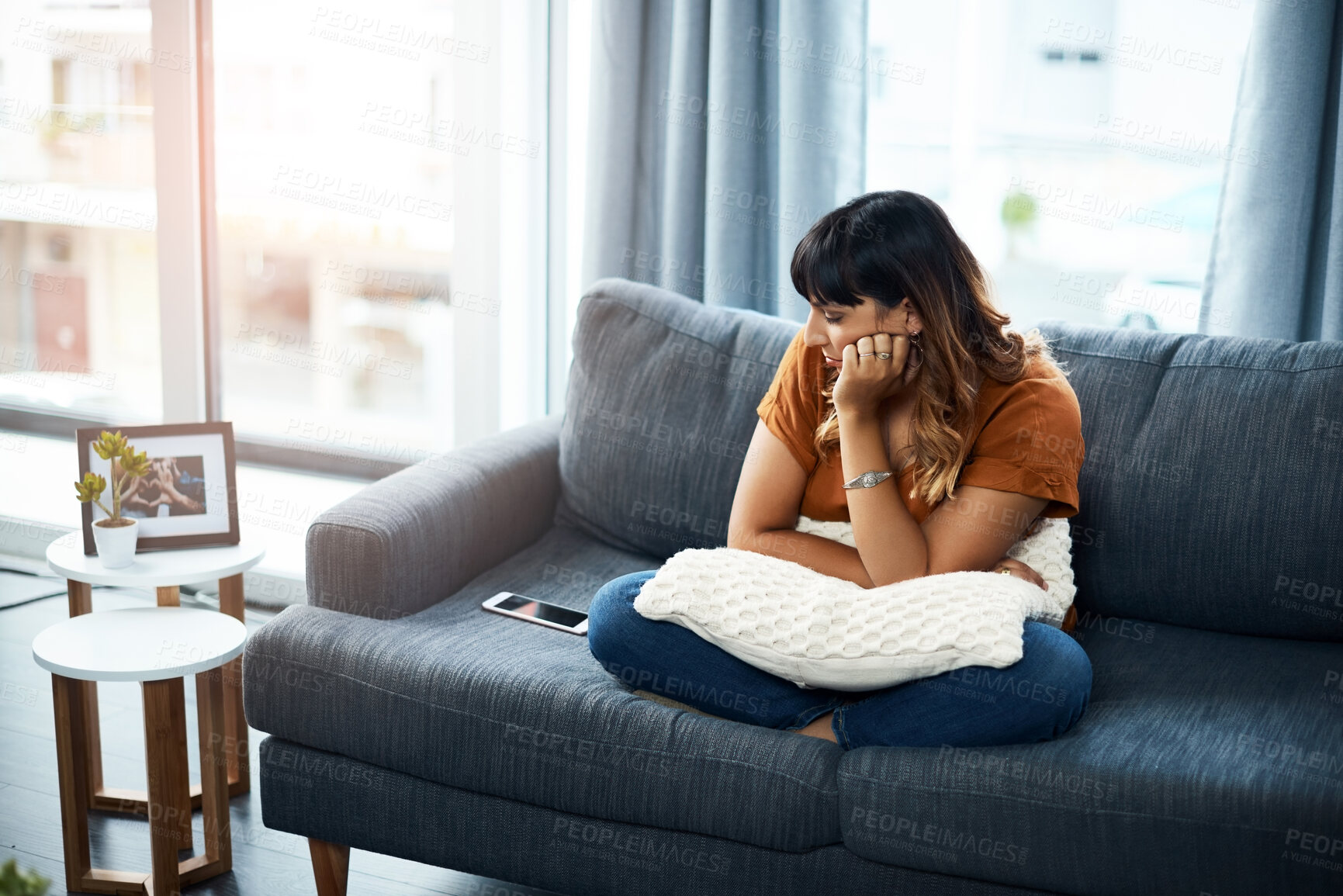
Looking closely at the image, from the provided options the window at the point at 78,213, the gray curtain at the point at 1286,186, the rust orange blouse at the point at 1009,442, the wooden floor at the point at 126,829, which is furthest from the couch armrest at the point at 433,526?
the window at the point at 78,213

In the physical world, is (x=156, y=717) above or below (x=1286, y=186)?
below

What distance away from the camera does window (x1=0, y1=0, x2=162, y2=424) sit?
3.09 m

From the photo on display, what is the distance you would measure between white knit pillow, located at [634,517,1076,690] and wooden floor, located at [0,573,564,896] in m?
0.58

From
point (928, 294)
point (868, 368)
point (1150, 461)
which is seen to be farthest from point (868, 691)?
point (1150, 461)

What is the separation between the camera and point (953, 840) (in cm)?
133

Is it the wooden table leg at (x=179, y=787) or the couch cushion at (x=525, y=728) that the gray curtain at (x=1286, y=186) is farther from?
the wooden table leg at (x=179, y=787)

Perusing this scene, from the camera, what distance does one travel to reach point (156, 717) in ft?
5.17

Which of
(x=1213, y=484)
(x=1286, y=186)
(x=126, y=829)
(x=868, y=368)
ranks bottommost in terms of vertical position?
(x=126, y=829)

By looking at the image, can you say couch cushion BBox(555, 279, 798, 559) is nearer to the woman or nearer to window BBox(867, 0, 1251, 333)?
the woman

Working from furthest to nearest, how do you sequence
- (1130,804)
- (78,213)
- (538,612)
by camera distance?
(78,213) → (538,612) → (1130,804)

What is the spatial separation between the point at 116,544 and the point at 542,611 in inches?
26.2

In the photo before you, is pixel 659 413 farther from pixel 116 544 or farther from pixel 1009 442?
pixel 116 544

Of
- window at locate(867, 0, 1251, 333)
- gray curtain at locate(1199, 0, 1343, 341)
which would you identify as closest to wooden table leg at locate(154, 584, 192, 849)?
window at locate(867, 0, 1251, 333)

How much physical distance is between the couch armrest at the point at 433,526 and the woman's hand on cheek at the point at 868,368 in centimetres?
67
